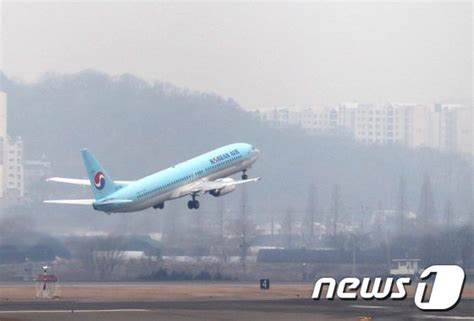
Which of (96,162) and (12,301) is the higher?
(96,162)

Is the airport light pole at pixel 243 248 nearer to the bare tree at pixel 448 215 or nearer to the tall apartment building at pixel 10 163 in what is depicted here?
the bare tree at pixel 448 215

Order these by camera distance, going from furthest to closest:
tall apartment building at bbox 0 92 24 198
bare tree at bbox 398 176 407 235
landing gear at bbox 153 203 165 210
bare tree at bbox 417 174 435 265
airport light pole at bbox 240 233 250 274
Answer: bare tree at bbox 398 176 407 235 < landing gear at bbox 153 203 165 210 < tall apartment building at bbox 0 92 24 198 < airport light pole at bbox 240 233 250 274 < bare tree at bbox 417 174 435 265

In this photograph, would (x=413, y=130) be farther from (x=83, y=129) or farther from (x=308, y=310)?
(x=308, y=310)

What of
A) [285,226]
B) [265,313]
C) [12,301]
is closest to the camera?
[265,313]

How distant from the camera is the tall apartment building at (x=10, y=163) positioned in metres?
102

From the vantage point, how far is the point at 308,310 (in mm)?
72438

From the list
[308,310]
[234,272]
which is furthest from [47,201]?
[308,310]

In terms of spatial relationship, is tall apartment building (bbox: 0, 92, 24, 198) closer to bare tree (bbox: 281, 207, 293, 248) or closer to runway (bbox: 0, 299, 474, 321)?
bare tree (bbox: 281, 207, 293, 248)

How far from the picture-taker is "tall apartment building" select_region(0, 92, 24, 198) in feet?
333

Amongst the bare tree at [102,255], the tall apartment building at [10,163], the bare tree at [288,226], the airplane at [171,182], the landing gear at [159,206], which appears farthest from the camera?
the bare tree at [288,226]

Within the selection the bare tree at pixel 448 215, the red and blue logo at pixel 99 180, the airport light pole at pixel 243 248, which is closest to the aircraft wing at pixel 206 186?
the airport light pole at pixel 243 248

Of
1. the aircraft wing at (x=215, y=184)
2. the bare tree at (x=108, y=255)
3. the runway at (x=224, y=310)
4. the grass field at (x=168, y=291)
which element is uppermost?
the aircraft wing at (x=215, y=184)

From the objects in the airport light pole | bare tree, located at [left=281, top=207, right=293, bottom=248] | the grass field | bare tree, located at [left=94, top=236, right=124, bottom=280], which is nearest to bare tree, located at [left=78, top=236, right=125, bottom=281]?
bare tree, located at [left=94, top=236, right=124, bottom=280]

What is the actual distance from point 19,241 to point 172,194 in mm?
10092
